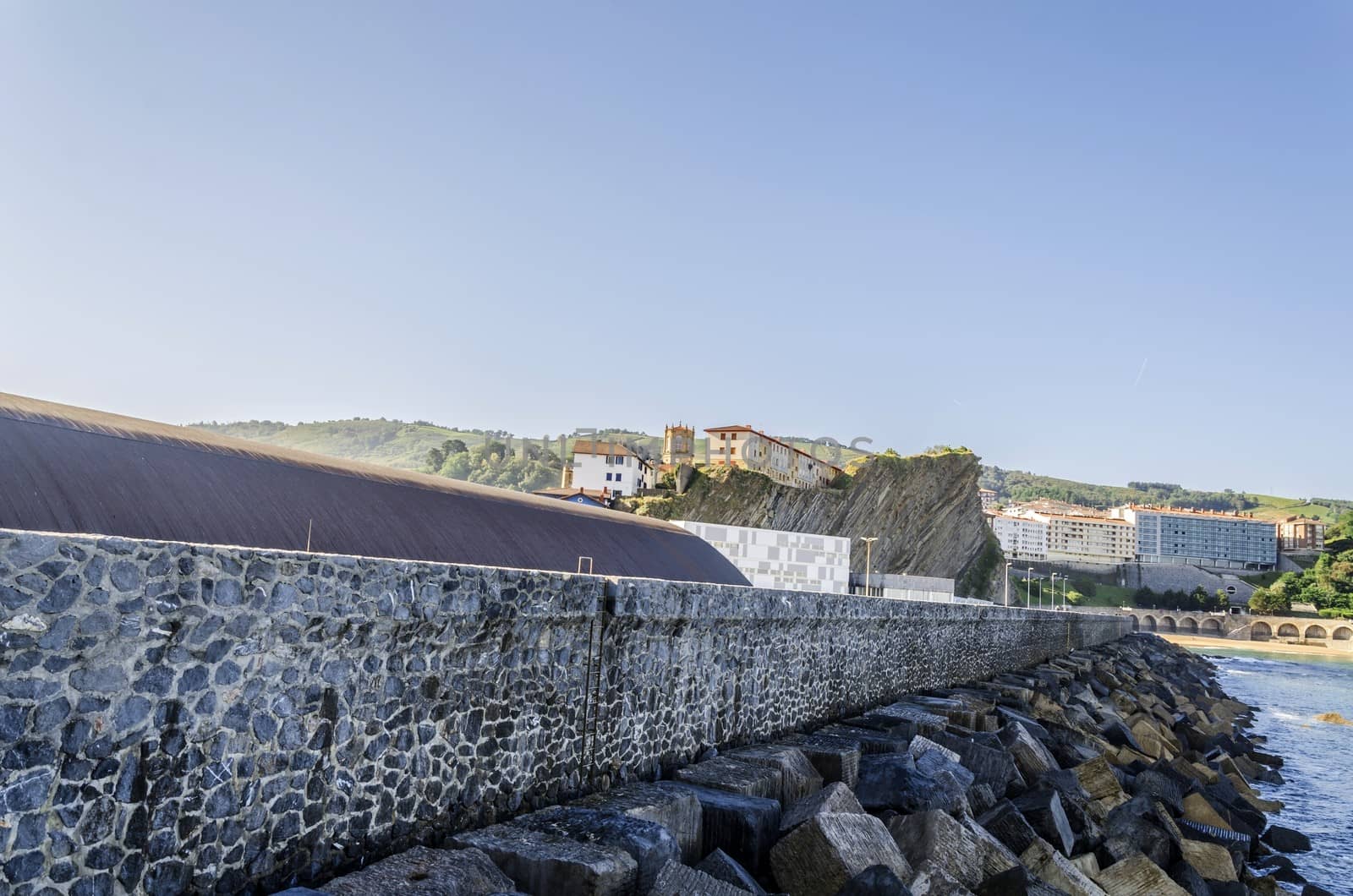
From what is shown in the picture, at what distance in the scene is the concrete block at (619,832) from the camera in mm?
6075

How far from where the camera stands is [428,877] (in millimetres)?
5215

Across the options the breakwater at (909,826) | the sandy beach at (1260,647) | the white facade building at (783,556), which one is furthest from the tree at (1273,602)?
the breakwater at (909,826)

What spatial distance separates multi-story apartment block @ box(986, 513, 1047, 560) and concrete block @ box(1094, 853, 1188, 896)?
182 m

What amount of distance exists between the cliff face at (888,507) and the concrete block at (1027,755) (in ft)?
229

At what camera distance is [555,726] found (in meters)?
7.21

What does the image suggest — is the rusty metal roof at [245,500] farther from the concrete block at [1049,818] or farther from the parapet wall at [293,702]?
the concrete block at [1049,818]

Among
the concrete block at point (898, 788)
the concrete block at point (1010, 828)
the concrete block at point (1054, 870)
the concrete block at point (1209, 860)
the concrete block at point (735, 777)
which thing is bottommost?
the concrete block at point (1209, 860)

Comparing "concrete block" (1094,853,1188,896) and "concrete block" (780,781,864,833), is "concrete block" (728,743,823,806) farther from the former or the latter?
"concrete block" (1094,853,1188,896)

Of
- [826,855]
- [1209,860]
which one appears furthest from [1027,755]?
[826,855]

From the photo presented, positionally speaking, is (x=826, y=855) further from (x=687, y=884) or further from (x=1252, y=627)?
(x=1252, y=627)

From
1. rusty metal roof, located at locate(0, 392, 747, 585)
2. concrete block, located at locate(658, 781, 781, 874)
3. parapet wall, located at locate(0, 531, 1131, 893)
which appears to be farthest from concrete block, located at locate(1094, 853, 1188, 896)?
rusty metal roof, located at locate(0, 392, 747, 585)

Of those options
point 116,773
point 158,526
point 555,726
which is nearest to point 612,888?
point 555,726

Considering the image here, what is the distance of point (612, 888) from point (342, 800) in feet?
5.35

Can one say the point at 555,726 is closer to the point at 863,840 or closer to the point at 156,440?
the point at 863,840
